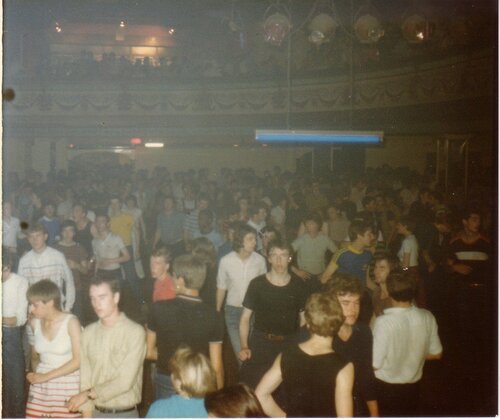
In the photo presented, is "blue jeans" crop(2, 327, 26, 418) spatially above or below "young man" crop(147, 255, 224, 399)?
below

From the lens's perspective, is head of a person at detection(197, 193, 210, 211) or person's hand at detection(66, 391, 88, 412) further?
head of a person at detection(197, 193, 210, 211)

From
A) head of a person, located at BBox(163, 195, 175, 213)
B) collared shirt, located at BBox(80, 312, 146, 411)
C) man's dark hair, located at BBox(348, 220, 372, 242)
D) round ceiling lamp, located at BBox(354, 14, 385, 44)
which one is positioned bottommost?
collared shirt, located at BBox(80, 312, 146, 411)

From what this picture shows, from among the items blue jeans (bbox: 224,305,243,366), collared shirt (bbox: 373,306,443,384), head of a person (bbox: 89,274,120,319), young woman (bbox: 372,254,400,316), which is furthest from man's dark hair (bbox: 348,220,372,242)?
head of a person (bbox: 89,274,120,319)

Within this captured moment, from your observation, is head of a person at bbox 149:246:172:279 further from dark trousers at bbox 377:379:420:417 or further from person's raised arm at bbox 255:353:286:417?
dark trousers at bbox 377:379:420:417

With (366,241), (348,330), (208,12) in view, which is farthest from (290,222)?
(208,12)

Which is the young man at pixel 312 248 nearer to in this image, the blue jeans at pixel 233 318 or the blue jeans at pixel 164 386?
the blue jeans at pixel 233 318

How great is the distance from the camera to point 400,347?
363 centimetres

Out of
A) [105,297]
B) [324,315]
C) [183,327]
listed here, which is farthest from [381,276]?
[105,297]

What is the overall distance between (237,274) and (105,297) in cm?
189

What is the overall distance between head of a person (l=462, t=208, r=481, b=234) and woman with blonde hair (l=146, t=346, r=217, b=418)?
12.6 ft

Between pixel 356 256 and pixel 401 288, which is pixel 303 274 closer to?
pixel 356 256

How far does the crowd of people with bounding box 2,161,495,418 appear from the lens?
3.09 meters

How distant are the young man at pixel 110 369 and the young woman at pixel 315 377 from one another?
0.81m

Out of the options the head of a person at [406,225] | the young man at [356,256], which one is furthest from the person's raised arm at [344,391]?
the head of a person at [406,225]
